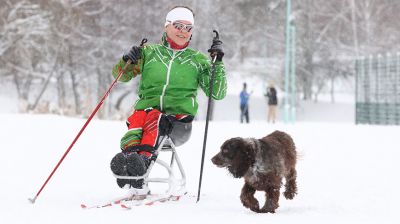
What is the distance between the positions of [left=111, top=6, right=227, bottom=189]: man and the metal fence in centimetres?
2076

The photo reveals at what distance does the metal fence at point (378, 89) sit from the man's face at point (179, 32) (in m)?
20.8

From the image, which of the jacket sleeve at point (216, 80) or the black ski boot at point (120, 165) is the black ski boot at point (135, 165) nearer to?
the black ski boot at point (120, 165)

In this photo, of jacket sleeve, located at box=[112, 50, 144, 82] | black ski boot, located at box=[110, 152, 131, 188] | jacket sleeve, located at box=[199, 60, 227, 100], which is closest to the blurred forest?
jacket sleeve, located at box=[112, 50, 144, 82]

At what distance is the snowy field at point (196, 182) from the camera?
211 inches

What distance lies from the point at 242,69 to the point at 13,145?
107ft

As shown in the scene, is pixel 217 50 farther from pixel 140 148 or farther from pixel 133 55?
pixel 140 148

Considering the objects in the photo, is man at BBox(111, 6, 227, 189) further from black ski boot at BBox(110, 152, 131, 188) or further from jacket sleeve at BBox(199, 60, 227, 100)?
black ski boot at BBox(110, 152, 131, 188)

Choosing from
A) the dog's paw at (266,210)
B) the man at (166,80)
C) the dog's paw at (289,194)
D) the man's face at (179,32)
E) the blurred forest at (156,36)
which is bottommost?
the dog's paw at (266,210)

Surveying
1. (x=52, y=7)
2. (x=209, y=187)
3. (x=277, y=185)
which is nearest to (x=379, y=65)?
(x=52, y=7)

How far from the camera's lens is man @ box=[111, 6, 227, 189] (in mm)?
6219

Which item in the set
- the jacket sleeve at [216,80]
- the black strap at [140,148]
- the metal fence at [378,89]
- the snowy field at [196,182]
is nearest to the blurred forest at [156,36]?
the metal fence at [378,89]

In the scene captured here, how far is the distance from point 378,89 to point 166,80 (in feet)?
75.4

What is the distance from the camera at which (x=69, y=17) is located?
122 feet

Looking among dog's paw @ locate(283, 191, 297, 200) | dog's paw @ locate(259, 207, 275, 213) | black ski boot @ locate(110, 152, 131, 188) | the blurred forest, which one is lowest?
dog's paw @ locate(259, 207, 275, 213)
